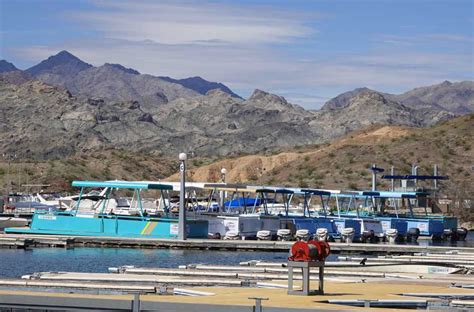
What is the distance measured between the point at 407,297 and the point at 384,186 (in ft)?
314

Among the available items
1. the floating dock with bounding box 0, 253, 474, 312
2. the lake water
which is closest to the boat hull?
the lake water

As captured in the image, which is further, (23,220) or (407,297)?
(23,220)

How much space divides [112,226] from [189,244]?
271 inches

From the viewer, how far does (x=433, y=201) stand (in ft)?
333

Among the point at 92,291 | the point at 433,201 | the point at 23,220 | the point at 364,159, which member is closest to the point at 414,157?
the point at 364,159

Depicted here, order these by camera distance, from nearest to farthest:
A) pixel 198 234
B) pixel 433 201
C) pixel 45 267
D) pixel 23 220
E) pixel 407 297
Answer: pixel 407 297, pixel 45 267, pixel 198 234, pixel 23 220, pixel 433 201

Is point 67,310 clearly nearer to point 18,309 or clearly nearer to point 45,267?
point 18,309

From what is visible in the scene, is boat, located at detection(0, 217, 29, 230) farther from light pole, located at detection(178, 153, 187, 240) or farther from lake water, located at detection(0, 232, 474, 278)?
light pole, located at detection(178, 153, 187, 240)

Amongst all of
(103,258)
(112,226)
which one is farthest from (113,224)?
(103,258)

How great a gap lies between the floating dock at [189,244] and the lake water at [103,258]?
0.81m

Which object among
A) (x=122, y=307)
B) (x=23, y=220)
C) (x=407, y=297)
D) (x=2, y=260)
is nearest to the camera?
(x=122, y=307)

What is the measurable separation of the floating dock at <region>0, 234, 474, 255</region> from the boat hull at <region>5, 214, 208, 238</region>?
2.12 m

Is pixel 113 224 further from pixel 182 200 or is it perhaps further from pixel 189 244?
pixel 182 200

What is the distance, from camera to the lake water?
153 ft
